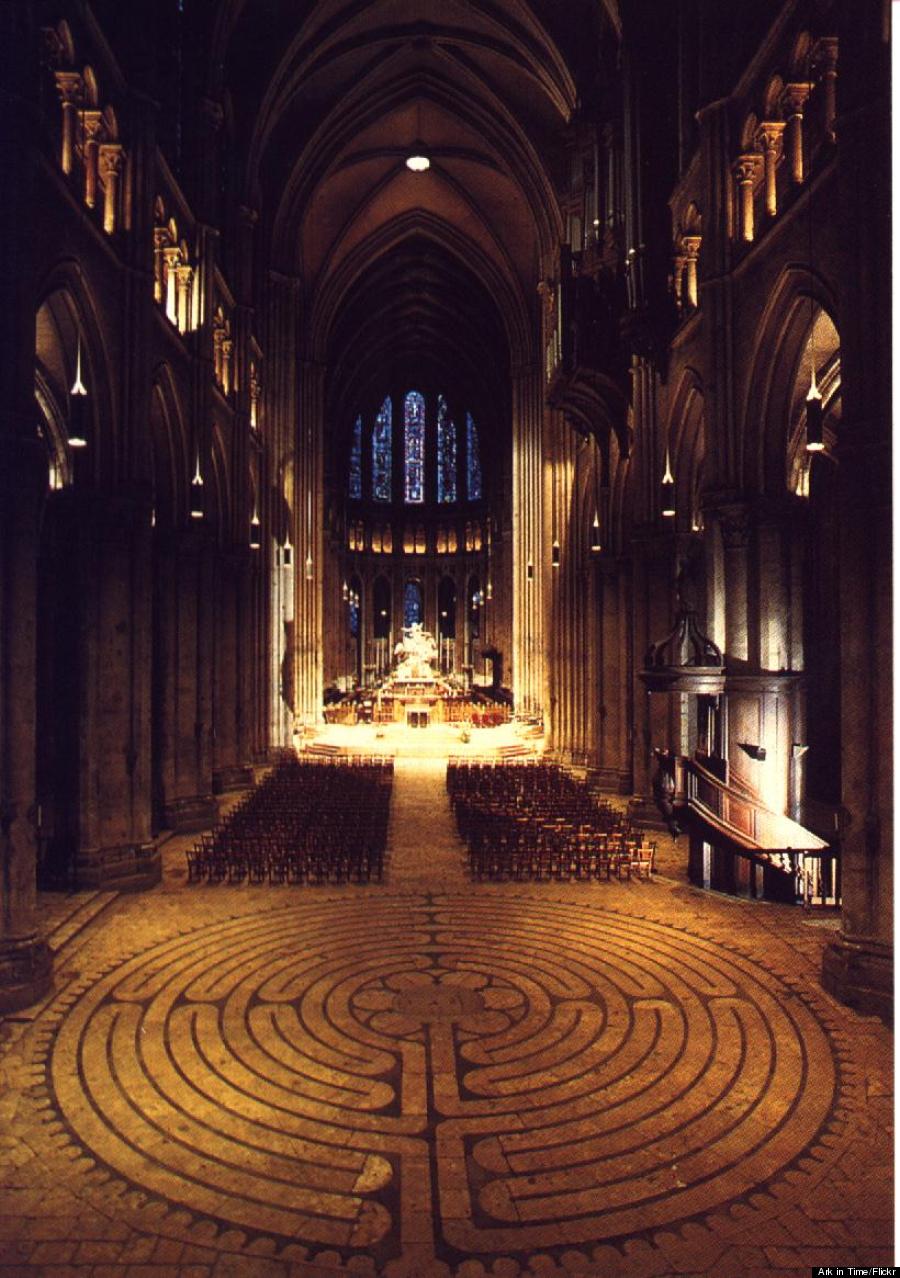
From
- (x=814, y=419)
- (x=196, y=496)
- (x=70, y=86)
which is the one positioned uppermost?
(x=70, y=86)

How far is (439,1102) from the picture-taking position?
779 centimetres

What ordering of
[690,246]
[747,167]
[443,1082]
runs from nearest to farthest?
[443,1082]
[747,167]
[690,246]

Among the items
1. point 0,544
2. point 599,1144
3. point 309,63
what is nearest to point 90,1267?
point 599,1144

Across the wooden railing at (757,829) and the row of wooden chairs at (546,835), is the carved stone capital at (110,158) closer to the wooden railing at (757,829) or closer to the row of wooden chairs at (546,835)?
the row of wooden chairs at (546,835)

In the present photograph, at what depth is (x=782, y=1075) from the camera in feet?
26.8

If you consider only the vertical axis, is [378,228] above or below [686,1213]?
above

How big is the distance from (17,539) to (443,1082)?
7.09 m

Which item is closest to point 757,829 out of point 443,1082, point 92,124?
point 443,1082

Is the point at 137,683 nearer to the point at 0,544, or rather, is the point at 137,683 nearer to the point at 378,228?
the point at 0,544

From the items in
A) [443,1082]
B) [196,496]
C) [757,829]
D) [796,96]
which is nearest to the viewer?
[443,1082]

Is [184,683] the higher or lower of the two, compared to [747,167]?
lower

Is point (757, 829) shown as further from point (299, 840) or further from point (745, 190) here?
point (745, 190)

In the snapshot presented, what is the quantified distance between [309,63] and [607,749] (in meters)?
24.2

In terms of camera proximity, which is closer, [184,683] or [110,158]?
[110,158]
